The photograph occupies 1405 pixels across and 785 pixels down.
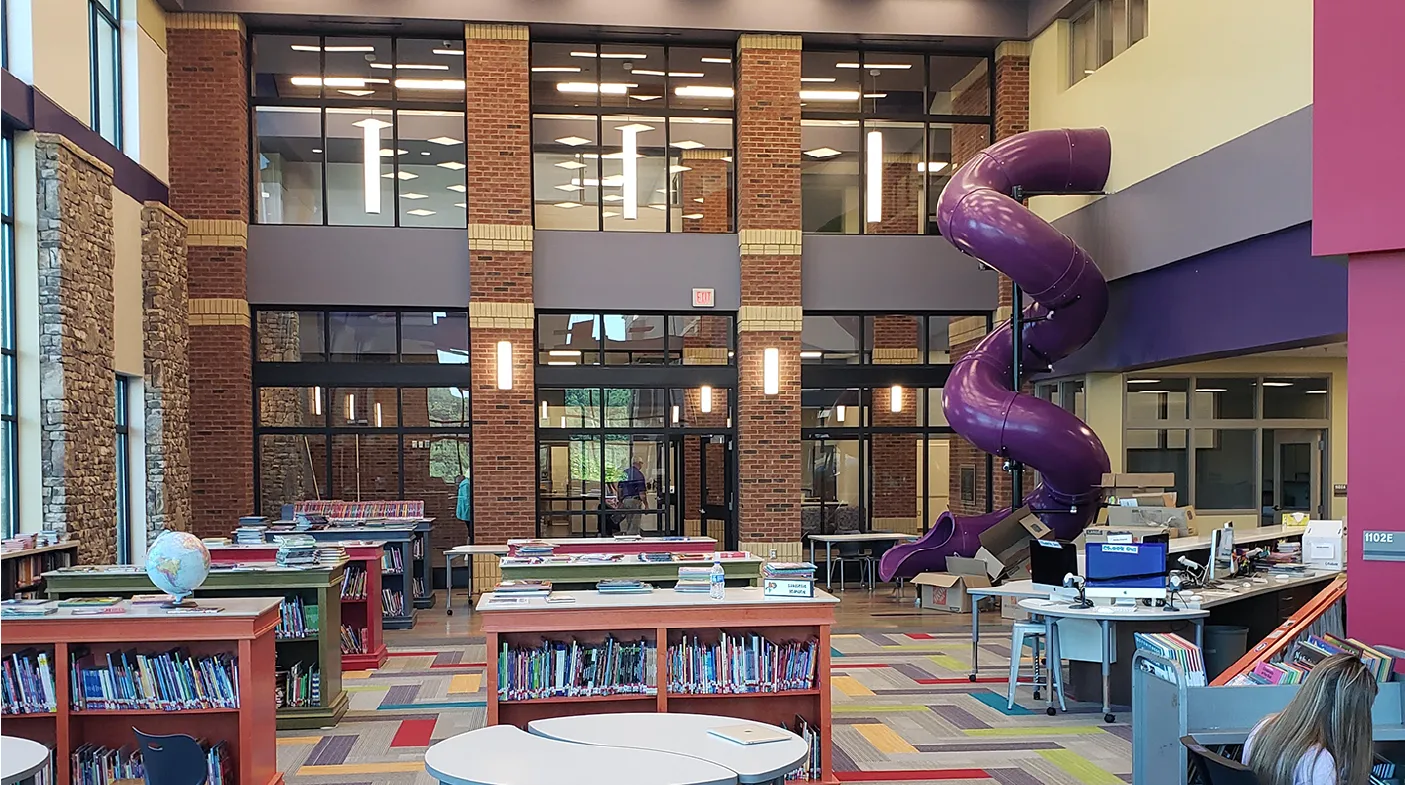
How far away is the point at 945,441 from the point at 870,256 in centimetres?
268

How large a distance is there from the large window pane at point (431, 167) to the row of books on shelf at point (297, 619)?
22.4 ft

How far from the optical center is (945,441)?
14.9 m

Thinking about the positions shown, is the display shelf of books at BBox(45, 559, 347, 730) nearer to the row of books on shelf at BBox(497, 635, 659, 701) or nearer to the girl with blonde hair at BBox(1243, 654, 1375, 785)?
the row of books on shelf at BBox(497, 635, 659, 701)

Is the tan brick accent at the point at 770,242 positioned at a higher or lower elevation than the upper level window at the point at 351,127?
lower

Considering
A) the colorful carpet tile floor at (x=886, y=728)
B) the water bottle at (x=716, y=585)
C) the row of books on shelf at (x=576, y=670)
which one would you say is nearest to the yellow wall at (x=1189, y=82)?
the colorful carpet tile floor at (x=886, y=728)

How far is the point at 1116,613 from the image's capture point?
25.3 ft

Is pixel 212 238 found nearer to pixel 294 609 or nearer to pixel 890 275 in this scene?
pixel 294 609

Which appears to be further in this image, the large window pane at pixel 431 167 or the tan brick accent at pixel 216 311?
the large window pane at pixel 431 167

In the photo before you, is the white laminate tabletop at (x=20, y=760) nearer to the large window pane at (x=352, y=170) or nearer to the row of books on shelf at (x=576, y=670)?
the row of books on shelf at (x=576, y=670)

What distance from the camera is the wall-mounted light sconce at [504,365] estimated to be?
13367 mm

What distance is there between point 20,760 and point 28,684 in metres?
2.19

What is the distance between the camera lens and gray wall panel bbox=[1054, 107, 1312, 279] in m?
9.04

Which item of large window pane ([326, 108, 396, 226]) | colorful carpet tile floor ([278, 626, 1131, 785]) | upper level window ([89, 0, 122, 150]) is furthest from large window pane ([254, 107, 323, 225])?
colorful carpet tile floor ([278, 626, 1131, 785])

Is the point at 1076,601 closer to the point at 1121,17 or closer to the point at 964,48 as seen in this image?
the point at 1121,17
